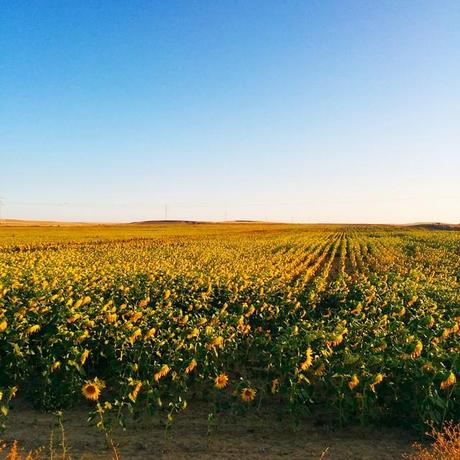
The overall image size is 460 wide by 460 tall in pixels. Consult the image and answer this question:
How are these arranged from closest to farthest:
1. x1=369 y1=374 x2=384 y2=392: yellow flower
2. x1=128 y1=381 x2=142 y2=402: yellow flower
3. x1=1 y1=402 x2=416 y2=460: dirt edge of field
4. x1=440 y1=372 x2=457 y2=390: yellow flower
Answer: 1. x1=1 y1=402 x2=416 y2=460: dirt edge of field
2. x1=440 y1=372 x2=457 y2=390: yellow flower
3. x1=369 y1=374 x2=384 y2=392: yellow flower
4. x1=128 y1=381 x2=142 y2=402: yellow flower

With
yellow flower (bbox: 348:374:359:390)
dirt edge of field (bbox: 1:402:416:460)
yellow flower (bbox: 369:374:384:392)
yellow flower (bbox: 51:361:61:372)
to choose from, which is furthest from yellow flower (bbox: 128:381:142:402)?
yellow flower (bbox: 369:374:384:392)

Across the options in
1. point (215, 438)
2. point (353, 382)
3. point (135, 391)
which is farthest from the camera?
point (135, 391)

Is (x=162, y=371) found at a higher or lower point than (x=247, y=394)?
higher

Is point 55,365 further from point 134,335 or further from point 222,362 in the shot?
point 222,362

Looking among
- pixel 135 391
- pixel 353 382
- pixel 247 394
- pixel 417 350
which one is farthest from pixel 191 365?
pixel 417 350

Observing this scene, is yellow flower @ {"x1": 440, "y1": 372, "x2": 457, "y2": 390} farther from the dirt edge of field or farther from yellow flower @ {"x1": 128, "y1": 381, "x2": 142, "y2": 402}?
yellow flower @ {"x1": 128, "y1": 381, "x2": 142, "y2": 402}

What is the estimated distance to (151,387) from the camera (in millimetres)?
6867

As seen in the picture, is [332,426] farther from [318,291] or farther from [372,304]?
[318,291]

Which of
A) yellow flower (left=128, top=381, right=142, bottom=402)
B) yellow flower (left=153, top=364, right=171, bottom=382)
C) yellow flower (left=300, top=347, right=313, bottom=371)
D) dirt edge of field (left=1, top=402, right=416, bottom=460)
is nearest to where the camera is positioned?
dirt edge of field (left=1, top=402, right=416, bottom=460)

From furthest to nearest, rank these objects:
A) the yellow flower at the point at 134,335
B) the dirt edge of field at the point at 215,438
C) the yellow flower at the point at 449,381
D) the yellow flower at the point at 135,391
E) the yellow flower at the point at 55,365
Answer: the yellow flower at the point at 134,335 < the yellow flower at the point at 55,365 < the yellow flower at the point at 135,391 < the yellow flower at the point at 449,381 < the dirt edge of field at the point at 215,438

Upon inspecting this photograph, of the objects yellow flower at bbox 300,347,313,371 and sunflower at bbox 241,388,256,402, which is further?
yellow flower at bbox 300,347,313,371

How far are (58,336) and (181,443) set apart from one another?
324cm

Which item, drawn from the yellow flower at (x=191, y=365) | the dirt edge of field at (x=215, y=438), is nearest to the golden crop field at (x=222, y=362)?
the yellow flower at (x=191, y=365)

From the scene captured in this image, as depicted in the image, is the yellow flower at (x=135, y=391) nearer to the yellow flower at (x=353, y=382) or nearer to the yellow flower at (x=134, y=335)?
the yellow flower at (x=134, y=335)
